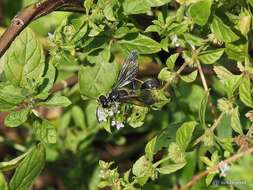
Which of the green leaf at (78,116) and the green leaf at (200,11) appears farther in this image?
the green leaf at (78,116)

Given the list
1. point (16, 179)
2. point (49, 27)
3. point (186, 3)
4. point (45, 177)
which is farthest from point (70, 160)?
point (186, 3)

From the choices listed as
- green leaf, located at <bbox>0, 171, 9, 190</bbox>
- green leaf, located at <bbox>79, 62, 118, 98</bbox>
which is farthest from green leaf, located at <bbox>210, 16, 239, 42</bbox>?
green leaf, located at <bbox>0, 171, 9, 190</bbox>

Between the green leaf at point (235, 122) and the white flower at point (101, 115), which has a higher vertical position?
the white flower at point (101, 115)

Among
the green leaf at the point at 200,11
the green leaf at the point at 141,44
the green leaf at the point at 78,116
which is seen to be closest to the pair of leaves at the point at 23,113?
the green leaf at the point at 141,44

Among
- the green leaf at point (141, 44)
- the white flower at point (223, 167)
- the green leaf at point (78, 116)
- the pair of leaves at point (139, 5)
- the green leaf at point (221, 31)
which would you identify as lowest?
the green leaf at point (78, 116)

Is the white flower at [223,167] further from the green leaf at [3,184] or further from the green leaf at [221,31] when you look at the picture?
the green leaf at [3,184]

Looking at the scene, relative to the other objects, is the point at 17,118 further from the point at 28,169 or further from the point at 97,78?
the point at 97,78
